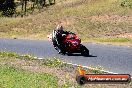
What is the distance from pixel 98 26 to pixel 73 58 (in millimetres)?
24526

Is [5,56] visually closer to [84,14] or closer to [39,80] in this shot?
[39,80]

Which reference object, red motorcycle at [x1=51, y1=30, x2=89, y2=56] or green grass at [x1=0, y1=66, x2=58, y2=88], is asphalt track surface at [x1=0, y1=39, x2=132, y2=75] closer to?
red motorcycle at [x1=51, y1=30, x2=89, y2=56]

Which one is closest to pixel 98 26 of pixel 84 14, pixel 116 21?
pixel 116 21

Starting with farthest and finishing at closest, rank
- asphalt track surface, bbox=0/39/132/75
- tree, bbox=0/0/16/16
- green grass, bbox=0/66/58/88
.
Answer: tree, bbox=0/0/16/16
asphalt track surface, bbox=0/39/132/75
green grass, bbox=0/66/58/88

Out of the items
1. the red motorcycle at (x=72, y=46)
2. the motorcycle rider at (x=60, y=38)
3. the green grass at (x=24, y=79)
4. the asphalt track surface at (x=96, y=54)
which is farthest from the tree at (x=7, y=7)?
the green grass at (x=24, y=79)

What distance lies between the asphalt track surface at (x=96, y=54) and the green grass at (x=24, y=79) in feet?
11.8

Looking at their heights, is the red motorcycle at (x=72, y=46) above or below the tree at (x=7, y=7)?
above

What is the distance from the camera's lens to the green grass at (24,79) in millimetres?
14859

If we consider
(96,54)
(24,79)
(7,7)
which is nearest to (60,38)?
(96,54)

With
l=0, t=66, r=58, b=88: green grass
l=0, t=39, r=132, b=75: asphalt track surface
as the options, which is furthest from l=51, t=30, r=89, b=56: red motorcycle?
l=0, t=66, r=58, b=88: green grass

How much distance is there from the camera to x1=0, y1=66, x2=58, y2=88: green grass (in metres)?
14.9

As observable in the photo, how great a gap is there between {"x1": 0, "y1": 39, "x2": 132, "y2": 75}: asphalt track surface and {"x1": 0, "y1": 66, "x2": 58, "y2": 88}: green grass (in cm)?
358

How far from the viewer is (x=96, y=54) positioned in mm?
22781

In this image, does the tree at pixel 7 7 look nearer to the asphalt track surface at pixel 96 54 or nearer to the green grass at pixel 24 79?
the asphalt track surface at pixel 96 54
